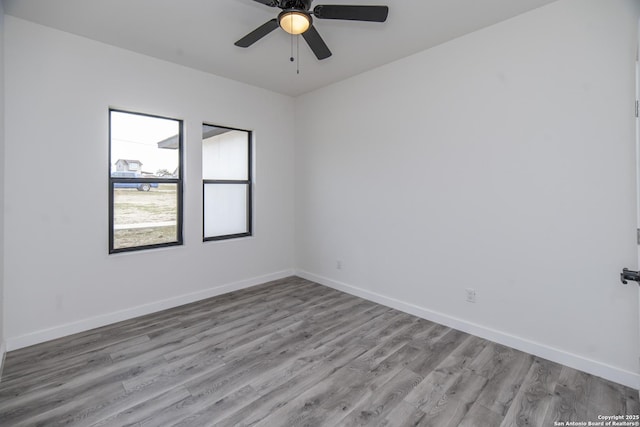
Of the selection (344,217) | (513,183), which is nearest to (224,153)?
(344,217)

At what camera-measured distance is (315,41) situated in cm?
243

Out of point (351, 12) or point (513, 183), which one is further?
point (513, 183)

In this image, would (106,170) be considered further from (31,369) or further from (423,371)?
(423,371)

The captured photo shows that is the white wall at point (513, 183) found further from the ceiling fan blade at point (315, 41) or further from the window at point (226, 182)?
the window at point (226, 182)

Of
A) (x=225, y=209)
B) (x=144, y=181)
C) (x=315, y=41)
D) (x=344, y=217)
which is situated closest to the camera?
(x=315, y=41)

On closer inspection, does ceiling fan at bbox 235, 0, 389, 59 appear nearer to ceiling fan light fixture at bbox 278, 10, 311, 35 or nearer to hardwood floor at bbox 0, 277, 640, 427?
ceiling fan light fixture at bbox 278, 10, 311, 35

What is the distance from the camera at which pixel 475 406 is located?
6.64ft

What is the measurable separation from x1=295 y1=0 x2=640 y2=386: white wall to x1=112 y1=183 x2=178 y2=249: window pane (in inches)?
88.1

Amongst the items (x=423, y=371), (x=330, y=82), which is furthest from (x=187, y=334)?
(x=330, y=82)

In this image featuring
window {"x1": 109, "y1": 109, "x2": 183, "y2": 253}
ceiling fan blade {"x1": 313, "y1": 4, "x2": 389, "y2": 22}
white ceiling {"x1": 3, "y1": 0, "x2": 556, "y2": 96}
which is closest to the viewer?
ceiling fan blade {"x1": 313, "y1": 4, "x2": 389, "y2": 22}

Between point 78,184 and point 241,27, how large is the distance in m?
2.14

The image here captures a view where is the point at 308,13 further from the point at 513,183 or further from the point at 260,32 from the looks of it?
the point at 513,183

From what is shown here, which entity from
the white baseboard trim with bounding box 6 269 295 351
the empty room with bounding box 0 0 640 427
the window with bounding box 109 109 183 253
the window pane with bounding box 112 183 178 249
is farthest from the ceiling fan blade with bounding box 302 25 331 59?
the white baseboard trim with bounding box 6 269 295 351

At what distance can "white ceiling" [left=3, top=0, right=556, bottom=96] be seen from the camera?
2514 millimetres
